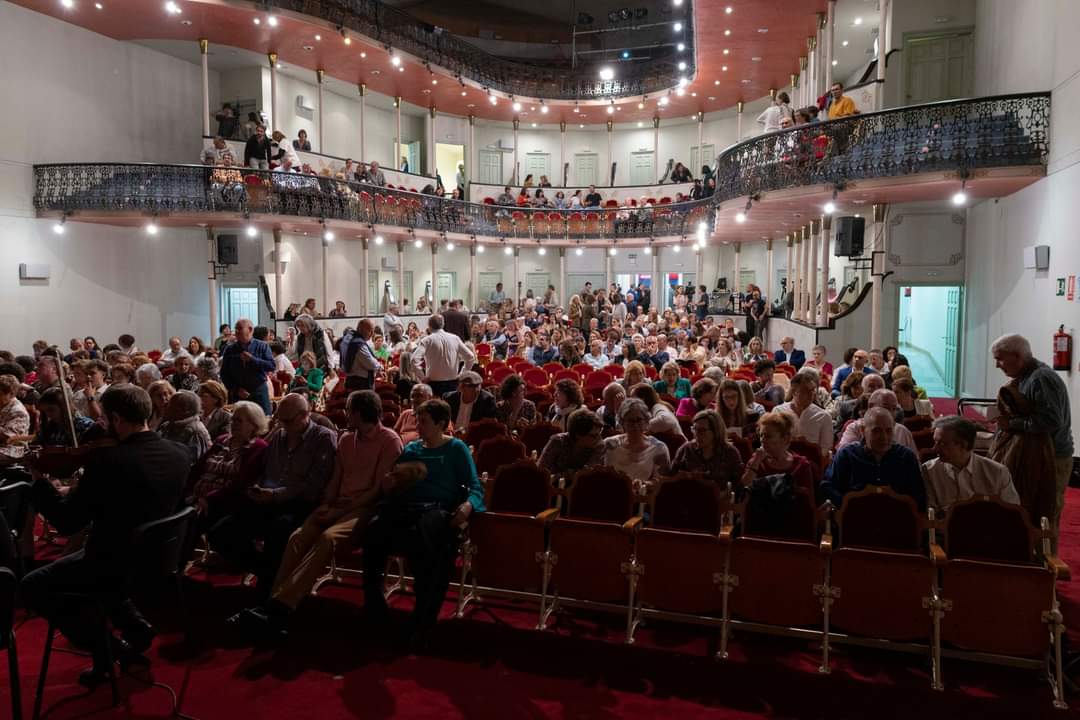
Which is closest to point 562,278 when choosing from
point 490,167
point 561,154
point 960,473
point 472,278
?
point 472,278

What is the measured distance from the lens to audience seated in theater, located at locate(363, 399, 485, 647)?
174 inches

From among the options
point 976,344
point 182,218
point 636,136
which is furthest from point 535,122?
point 976,344

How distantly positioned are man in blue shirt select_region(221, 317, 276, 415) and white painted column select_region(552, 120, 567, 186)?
22.3 meters

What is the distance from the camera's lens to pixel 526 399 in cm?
845

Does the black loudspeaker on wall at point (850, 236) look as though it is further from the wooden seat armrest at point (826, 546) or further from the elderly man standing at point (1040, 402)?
the wooden seat armrest at point (826, 546)

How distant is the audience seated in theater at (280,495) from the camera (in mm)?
4789

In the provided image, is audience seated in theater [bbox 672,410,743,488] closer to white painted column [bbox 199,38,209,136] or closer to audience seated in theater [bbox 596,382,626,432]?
audience seated in theater [bbox 596,382,626,432]

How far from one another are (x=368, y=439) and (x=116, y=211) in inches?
583

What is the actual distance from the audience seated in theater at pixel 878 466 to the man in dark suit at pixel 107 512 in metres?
3.83

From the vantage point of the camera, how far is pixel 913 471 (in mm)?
4559

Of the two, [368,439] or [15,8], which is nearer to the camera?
[368,439]

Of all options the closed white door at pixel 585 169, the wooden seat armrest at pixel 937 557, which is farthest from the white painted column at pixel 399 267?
the wooden seat armrest at pixel 937 557

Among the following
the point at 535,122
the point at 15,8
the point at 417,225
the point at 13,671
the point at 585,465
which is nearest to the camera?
the point at 13,671

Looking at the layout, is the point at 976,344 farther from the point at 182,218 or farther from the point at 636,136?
the point at 636,136
